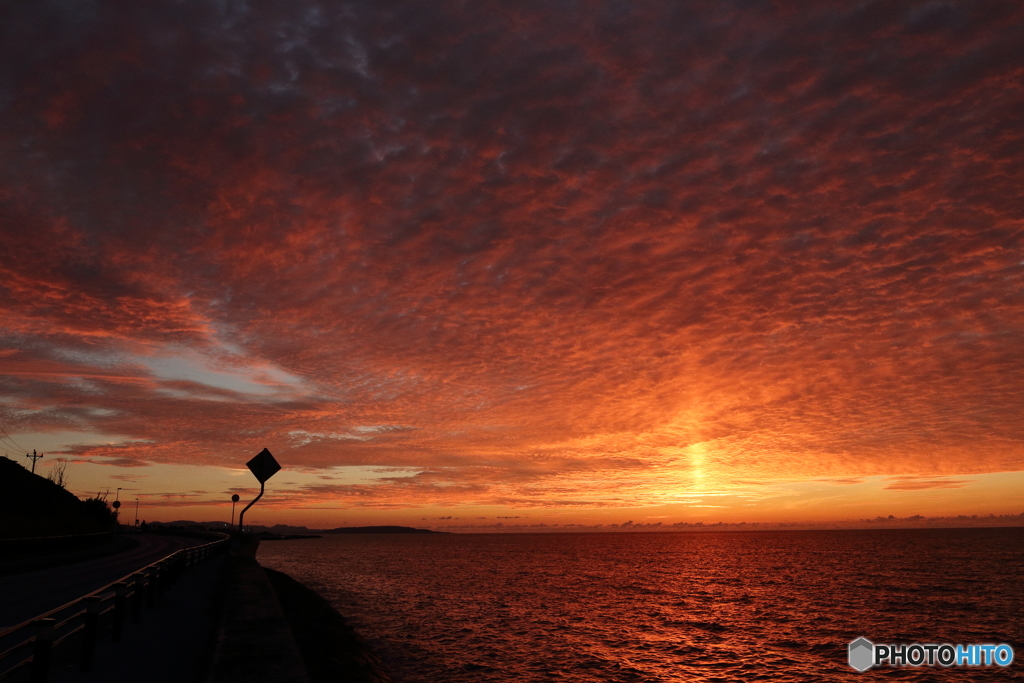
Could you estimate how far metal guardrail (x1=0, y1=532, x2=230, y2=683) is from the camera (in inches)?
302

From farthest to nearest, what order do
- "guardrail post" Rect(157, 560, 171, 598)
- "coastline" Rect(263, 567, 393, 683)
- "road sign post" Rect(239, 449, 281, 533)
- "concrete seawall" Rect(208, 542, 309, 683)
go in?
"road sign post" Rect(239, 449, 281, 533)
"guardrail post" Rect(157, 560, 171, 598)
"coastline" Rect(263, 567, 393, 683)
"concrete seawall" Rect(208, 542, 309, 683)

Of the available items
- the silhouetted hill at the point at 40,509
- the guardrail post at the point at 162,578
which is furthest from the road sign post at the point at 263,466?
the silhouetted hill at the point at 40,509

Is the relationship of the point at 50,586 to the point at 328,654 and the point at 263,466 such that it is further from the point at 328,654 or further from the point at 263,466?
the point at 328,654

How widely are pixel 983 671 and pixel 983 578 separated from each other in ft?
165

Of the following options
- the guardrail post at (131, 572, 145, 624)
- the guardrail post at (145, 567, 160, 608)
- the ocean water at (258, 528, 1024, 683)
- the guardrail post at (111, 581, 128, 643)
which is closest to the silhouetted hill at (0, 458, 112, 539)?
the ocean water at (258, 528, 1024, 683)

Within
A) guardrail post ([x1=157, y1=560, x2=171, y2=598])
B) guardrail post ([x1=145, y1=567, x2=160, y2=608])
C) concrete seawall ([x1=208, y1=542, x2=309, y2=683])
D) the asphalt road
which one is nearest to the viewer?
concrete seawall ([x1=208, y1=542, x2=309, y2=683])

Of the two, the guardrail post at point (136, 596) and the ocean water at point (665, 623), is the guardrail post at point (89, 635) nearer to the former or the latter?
the guardrail post at point (136, 596)

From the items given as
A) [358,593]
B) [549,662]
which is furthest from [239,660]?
[358,593]

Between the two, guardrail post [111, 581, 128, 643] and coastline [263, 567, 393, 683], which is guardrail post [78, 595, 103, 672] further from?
coastline [263, 567, 393, 683]

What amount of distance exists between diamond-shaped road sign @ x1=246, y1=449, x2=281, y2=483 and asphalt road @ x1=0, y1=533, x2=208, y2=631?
5556 mm

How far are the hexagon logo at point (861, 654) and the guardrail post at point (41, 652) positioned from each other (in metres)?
25.8

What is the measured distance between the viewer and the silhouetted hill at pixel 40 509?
125 ft

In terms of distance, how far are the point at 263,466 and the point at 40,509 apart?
4322 centimetres

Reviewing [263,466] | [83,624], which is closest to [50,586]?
[263,466]
